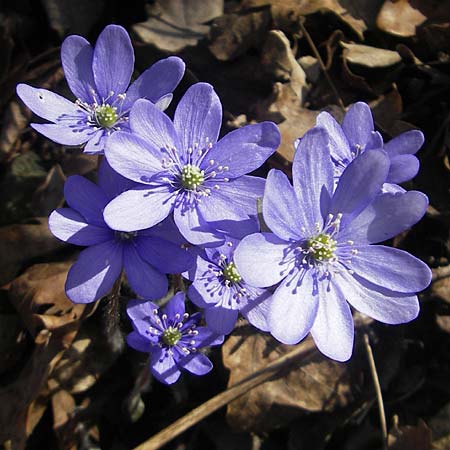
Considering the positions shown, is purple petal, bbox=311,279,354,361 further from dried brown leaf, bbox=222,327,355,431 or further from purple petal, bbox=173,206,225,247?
dried brown leaf, bbox=222,327,355,431

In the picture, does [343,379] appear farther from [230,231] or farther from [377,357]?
[230,231]

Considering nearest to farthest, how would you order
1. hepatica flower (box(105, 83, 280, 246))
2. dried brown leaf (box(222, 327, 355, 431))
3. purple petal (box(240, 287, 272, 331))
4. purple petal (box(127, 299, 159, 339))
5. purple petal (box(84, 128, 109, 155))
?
hepatica flower (box(105, 83, 280, 246)) < purple petal (box(84, 128, 109, 155)) < purple petal (box(240, 287, 272, 331)) < purple petal (box(127, 299, 159, 339)) < dried brown leaf (box(222, 327, 355, 431))

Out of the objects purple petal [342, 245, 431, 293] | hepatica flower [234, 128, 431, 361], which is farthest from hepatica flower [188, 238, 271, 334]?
purple petal [342, 245, 431, 293]

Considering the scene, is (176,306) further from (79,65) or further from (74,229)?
(79,65)

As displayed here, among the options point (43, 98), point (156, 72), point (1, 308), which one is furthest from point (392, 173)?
point (1, 308)

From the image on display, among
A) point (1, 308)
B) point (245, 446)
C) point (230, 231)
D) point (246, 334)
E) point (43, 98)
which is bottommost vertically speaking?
point (245, 446)
